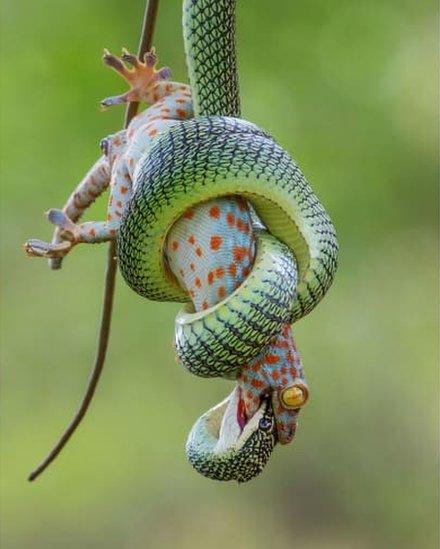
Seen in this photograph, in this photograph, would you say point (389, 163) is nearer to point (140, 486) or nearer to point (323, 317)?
point (323, 317)

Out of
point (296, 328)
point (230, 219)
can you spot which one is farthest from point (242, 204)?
point (296, 328)

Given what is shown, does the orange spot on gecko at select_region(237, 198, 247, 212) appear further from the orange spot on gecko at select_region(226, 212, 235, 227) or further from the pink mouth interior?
the pink mouth interior

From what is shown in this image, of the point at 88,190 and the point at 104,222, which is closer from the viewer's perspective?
the point at 104,222

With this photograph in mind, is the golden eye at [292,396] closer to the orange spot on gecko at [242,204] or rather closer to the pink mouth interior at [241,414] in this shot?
the pink mouth interior at [241,414]

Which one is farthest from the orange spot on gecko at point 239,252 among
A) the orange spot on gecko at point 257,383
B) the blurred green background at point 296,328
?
the blurred green background at point 296,328

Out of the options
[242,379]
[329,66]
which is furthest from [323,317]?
[242,379]

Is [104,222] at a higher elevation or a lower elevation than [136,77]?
lower

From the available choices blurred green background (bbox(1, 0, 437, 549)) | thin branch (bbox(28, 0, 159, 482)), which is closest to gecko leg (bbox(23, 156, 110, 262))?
thin branch (bbox(28, 0, 159, 482))

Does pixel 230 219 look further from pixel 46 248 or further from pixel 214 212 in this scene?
pixel 46 248

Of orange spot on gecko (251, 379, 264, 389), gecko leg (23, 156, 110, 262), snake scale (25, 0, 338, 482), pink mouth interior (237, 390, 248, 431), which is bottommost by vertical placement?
pink mouth interior (237, 390, 248, 431)
